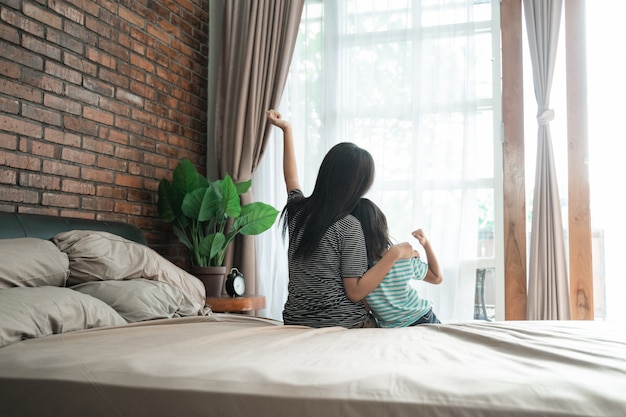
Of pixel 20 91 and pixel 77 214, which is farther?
pixel 77 214

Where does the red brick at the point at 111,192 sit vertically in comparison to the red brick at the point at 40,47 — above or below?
below

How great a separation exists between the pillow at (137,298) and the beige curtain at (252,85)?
1.50 metres

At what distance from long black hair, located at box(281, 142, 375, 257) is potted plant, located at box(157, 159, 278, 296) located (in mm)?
1308

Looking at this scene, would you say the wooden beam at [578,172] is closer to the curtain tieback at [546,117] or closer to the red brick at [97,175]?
the curtain tieback at [546,117]

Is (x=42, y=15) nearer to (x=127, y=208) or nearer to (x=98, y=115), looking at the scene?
(x=98, y=115)

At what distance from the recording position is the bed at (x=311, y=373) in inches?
44.1

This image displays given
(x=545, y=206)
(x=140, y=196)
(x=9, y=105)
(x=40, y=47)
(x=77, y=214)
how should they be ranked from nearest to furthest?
(x=9, y=105), (x=40, y=47), (x=77, y=214), (x=140, y=196), (x=545, y=206)

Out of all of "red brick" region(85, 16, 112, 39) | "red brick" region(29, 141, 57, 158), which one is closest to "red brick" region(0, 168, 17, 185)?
"red brick" region(29, 141, 57, 158)

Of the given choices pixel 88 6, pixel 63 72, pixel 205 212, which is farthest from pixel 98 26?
pixel 205 212

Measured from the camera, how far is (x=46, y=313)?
181 cm

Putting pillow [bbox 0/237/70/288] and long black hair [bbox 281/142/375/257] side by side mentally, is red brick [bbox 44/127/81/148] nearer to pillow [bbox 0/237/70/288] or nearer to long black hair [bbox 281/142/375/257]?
pillow [bbox 0/237/70/288]

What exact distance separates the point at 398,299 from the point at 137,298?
92 cm

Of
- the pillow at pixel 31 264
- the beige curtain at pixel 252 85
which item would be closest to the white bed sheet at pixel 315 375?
the pillow at pixel 31 264

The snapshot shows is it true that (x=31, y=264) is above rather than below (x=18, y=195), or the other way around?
below
